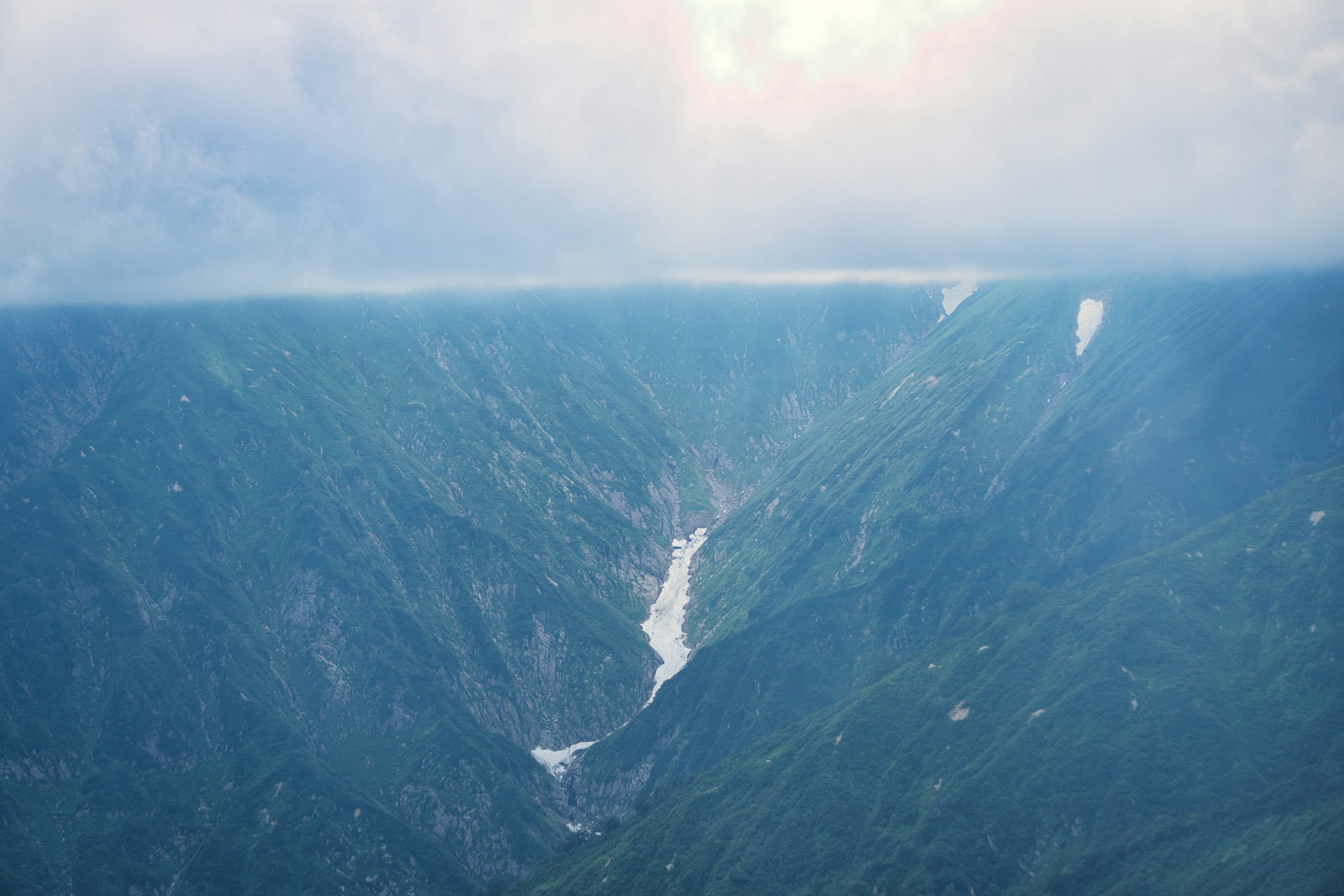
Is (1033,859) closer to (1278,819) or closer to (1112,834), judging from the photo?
(1112,834)

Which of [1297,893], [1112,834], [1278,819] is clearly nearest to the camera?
[1297,893]

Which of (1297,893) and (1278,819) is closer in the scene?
(1297,893)

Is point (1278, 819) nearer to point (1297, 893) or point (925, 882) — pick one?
point (1297, 893)

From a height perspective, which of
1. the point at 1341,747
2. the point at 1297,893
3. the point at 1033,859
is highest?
the point at 1033,859

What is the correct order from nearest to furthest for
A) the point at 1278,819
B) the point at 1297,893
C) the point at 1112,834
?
the point at 1297,893
the point at 1278,819
the point at 1112,834

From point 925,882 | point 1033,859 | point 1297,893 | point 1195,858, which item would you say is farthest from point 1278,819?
point 925,882

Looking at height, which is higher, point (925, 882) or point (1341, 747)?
point (925, 882)

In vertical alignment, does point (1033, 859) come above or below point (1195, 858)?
above

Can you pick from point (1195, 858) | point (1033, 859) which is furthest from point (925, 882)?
point (1195, 858)

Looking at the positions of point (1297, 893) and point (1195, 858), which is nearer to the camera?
point (1297, 893)
